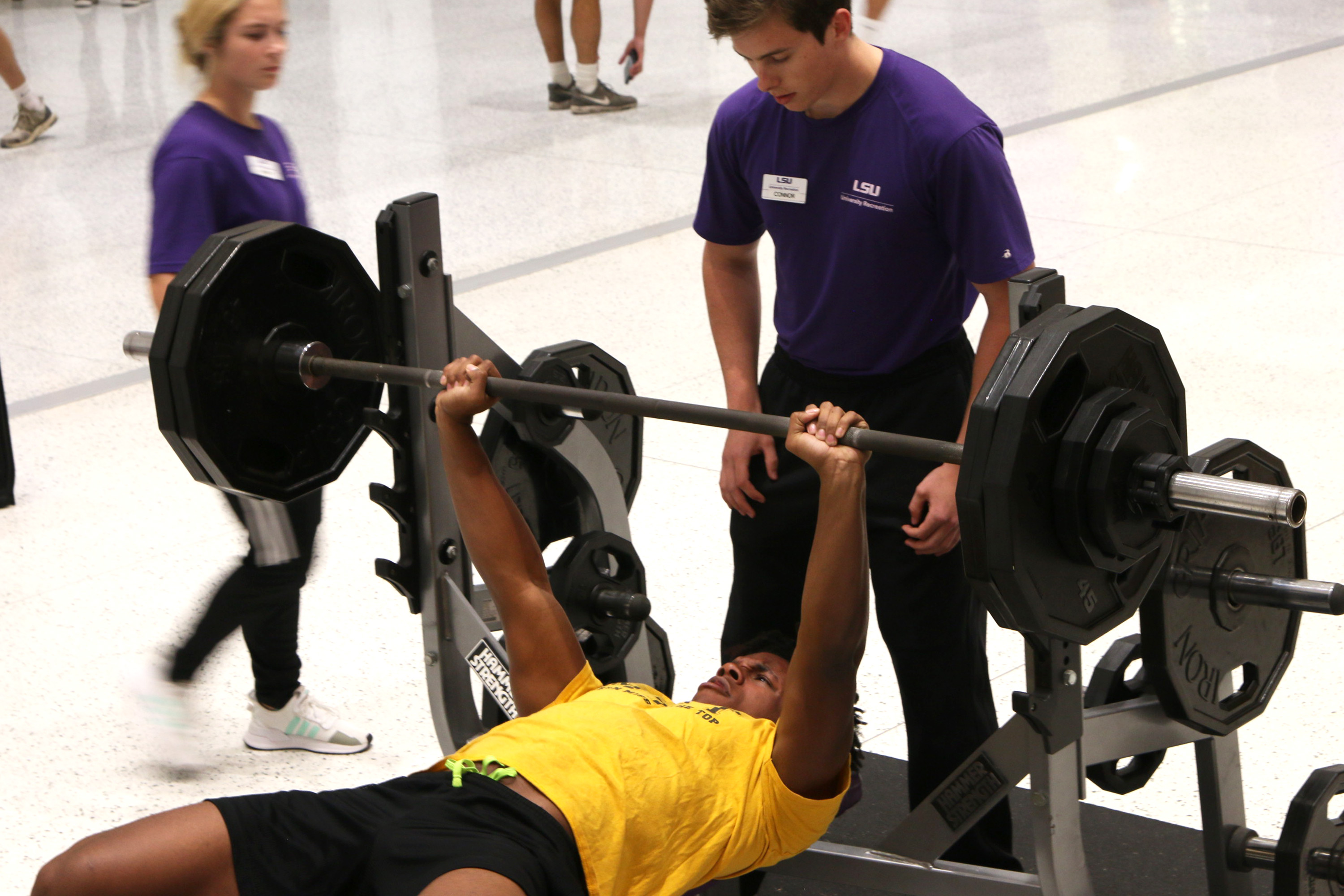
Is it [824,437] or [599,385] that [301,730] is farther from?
[824,437]

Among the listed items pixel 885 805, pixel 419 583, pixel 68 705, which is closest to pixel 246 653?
pixel 68 705

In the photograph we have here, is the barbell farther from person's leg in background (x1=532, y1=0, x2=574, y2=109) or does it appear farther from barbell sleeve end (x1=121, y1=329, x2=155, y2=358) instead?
person's leg in background (x1=532, y1=0, x2=574, y2=109)

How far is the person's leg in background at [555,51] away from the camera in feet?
24.0

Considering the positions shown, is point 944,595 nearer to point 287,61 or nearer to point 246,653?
point 246,653

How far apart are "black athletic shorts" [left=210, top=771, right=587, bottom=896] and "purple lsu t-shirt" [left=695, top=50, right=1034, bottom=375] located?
0.78 meters

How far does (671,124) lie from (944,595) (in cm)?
555

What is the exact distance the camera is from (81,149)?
24.0 feet

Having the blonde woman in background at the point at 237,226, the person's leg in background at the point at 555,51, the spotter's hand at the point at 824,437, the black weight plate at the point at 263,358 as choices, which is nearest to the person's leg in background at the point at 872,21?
the person's leg in background at the point at 555,51

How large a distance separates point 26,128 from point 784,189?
6299mm

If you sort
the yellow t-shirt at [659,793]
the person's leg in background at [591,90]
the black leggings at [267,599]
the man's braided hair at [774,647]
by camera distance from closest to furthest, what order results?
the yellow t-shirt at [659,793], the man's braided hair at [774,647], the black leggings at [267,599], the person's leg in background at [591,90]

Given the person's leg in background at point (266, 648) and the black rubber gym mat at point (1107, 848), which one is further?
the person's leg in background at point (266, 648)

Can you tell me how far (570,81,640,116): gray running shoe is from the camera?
25.2ft

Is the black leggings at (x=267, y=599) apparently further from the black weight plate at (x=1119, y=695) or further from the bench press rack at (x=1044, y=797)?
the black weight plate at (x=1119, y=695)

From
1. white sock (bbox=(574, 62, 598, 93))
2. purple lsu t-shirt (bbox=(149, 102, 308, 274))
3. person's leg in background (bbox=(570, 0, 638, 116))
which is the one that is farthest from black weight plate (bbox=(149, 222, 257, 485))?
white sock (bbox=(574, 62, 598, 93))
